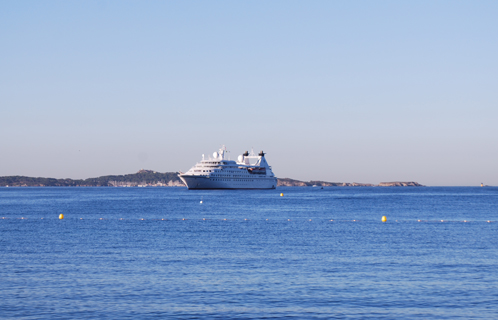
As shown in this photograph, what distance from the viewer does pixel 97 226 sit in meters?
63.5

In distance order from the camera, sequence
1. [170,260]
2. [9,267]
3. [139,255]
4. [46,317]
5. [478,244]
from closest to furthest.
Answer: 1. [46,317]
2. [9,267]
3. [170,260]
4. [139,255]
5. [478,244]

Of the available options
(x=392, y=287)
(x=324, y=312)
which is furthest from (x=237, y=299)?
(x=392, y=287)

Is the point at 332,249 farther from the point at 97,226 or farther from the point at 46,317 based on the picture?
the point at 97,226

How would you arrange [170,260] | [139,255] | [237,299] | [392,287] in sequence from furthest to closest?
[139,255]
[170,260]
[392,287]
[237,299]

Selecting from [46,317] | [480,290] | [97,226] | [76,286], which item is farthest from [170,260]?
[97,226]

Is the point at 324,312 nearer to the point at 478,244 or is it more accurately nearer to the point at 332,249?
the point at 332,249

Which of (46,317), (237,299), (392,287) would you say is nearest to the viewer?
(46,317)

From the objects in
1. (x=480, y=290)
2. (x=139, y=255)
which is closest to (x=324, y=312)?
(x=480, y=290)

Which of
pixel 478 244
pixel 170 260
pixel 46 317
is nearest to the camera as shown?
pixel 46 317

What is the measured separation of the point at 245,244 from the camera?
4525cm

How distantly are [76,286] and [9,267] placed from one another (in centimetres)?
795

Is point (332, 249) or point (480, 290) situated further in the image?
point (332, 249)

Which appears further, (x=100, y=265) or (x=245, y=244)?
(x=245, y=244)

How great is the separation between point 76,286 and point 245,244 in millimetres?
19349
